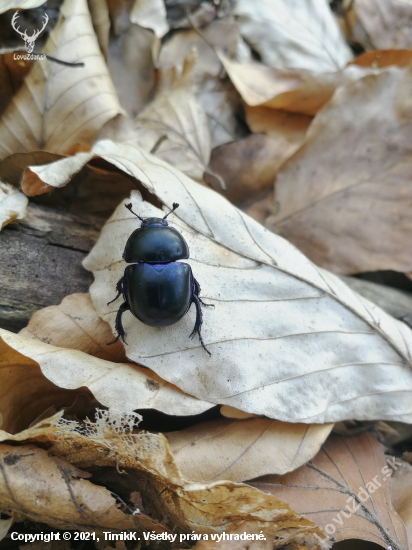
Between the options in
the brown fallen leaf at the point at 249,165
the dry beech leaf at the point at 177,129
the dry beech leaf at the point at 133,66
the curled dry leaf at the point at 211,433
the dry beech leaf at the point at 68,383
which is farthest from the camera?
the dry beech leaf at the point at 133,66

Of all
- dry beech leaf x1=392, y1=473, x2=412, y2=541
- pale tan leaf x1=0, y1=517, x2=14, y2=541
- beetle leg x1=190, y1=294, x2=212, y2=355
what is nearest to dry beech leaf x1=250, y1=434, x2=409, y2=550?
dry beech leaf x1=392, y1=473, x2=412, y2=541

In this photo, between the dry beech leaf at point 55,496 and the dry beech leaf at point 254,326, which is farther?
the dry beech leaf at point 254,326

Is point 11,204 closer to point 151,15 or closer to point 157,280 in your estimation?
point 157,280

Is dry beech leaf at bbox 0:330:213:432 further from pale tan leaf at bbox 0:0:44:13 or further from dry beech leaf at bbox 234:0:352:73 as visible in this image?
dry beech leaf at bbox 234:0:352:73

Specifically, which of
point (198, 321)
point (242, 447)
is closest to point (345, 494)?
point (242, 447)

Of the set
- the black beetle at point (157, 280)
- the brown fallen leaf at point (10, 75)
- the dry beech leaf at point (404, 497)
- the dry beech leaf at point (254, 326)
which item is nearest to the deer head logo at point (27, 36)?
the brown fallen leaf at point (10, 75)

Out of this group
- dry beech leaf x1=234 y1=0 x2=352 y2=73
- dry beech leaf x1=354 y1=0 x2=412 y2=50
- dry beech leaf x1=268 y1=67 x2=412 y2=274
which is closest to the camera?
dry beech leaf x1=268 y1=67 x2=412 y2=274

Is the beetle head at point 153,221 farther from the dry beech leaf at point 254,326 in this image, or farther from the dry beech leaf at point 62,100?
the dry beech leaf at point 62,100

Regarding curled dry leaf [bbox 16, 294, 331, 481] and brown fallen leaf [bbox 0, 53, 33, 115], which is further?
brown fallen leaf [bbox 0, 53, 33, 115]
